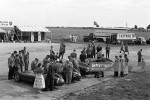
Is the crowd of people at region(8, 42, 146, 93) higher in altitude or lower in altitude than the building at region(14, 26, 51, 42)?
lower

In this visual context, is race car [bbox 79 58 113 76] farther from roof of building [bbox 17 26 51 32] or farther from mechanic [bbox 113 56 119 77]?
roof of building [bbox 17 26 51 32]

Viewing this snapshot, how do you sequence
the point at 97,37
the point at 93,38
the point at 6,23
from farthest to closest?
the point at 93,38 < the point at 97,37 < the point at 6,23

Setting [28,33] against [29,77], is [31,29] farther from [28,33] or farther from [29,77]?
[29,77]

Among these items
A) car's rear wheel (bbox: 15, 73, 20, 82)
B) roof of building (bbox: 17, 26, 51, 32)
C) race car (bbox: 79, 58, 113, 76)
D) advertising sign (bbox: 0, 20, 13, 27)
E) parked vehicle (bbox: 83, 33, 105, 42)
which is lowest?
car's rear wheel (bbox: 15, 73, 20, 82)

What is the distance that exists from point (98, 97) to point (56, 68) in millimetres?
2782

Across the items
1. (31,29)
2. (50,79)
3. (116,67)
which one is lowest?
(50,79)

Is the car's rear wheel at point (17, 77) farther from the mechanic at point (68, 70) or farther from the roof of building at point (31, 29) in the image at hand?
the roof of building at point (31, 29)

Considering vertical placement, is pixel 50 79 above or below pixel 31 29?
below

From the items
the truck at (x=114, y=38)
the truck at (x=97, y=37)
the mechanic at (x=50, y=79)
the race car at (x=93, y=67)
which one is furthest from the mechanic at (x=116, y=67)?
the truck at (x=97, y=37)

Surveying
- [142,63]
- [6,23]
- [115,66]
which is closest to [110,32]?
[6,23]

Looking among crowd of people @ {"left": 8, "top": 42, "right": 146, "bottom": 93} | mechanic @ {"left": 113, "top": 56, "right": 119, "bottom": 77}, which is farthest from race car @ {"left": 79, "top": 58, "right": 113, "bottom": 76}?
mechanic @ {"left": 113, "top": 56, "right": 119, "bottom": 77}

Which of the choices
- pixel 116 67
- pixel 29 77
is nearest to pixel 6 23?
pixel 116 67

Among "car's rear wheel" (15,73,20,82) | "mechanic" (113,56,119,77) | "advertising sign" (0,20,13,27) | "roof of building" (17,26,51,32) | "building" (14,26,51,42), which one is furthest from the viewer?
"advertising sign" (0,20,13,27)

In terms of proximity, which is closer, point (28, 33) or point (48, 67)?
point (48, 67)
